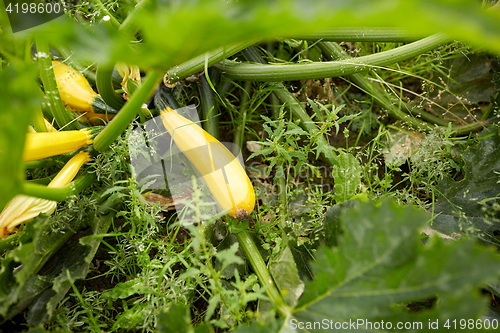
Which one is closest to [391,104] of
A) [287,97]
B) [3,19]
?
[287,97]

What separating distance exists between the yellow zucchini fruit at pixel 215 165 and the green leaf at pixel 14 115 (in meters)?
0.70

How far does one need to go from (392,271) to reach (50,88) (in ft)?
4.42

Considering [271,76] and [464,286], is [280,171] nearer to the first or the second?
[271,76]

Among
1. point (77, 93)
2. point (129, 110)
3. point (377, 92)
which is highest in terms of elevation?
point (129, 110)

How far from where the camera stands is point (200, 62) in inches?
52.8

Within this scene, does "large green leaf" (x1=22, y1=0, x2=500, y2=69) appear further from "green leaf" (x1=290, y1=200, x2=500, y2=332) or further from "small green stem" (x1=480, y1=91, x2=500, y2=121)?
"small green stem" (x1=480, y1=91, x2=500, y2=121)

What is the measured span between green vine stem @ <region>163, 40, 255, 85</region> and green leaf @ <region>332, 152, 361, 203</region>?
26.0 inches

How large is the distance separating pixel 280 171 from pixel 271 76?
45 cm

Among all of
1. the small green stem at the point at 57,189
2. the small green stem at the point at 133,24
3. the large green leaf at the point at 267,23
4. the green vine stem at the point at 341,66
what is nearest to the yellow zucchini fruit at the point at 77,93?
the small green stem at the point at 57,189

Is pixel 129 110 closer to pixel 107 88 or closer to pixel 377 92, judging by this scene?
pixel 107 88

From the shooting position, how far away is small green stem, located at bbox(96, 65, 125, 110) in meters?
1.09

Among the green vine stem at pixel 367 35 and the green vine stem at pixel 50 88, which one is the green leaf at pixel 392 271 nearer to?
the green vine stem at pixel 367 35

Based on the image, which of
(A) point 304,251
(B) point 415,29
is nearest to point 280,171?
(A) point 304,251

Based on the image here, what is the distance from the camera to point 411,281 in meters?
0.70
